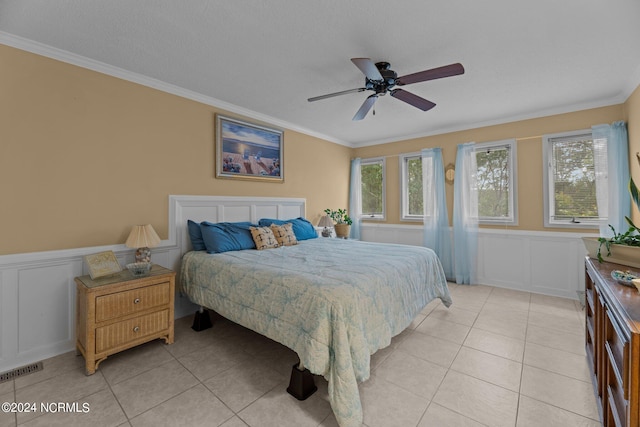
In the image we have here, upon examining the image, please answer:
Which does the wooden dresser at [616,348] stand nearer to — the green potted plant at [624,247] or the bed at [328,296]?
the green potted plant at [624,247]

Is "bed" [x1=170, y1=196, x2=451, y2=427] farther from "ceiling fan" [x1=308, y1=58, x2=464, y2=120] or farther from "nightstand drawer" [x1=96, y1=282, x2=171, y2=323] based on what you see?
"ceiling fan" [x1=308, y1=58, x2=464, y2=120]

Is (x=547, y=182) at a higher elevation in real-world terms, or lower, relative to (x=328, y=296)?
higher

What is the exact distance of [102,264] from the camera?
94.3 inches

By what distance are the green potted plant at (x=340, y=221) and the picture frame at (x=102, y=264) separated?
3.33 m

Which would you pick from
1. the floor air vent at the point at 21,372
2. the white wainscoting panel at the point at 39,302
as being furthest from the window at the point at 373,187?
the floor air vent at the point at 21,372

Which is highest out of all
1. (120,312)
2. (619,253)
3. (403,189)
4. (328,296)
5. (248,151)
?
(248,151)

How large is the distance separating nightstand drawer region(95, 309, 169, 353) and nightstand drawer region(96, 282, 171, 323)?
82mm

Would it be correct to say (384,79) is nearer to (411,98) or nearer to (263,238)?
(411,98)

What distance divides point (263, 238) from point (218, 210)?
2.51 feet

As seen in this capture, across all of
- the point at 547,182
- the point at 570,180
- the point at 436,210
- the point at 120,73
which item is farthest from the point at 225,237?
the point at 570,180

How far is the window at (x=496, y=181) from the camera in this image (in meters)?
4.19

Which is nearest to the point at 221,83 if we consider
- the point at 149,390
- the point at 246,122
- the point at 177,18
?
the point at 246,122

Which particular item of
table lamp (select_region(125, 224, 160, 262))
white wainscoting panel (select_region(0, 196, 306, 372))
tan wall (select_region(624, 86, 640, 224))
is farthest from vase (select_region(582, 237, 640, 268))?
white wainscoting panel (select_region(0, 196, 306, 372))

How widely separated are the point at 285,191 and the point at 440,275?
2567 millimetres
